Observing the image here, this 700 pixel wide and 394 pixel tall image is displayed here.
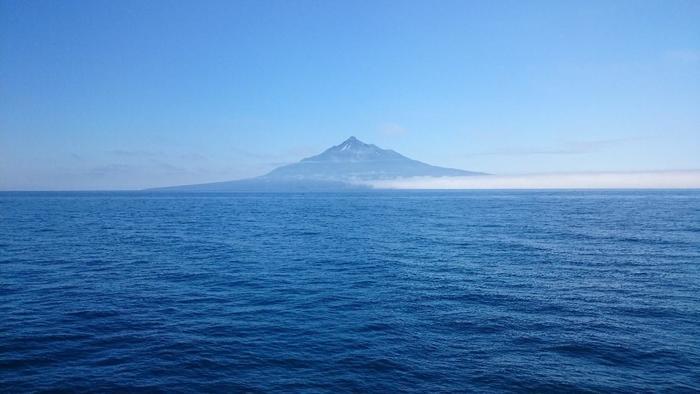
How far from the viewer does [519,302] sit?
91.8 feet

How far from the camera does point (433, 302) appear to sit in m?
28.1

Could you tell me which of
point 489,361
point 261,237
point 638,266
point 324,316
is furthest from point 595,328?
point 261,237

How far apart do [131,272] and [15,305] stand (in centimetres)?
1082

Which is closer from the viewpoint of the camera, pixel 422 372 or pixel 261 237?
pixel 422 372

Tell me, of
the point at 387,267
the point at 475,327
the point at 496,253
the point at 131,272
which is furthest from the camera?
the point at 496,253

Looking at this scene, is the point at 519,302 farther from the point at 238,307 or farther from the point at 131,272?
the point at 131,272

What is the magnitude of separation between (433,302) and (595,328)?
30.6ft

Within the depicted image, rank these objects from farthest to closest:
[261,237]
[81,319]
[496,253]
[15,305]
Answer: [261,237]
[496,253]
[15,305]
[81,319]

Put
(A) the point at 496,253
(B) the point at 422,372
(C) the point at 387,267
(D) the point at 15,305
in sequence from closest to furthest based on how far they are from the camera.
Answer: (B) the point at 422,372
(D) the point at 15,305
(C) the point at 387,267
(A) the point at 496,253

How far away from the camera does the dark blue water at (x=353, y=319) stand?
1759 centimetres

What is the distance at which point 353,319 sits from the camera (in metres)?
24.9

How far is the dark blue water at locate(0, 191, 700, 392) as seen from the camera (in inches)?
693

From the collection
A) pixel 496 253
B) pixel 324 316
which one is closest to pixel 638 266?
pixel 496 253

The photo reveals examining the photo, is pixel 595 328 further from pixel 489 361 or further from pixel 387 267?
pixel 387 267
